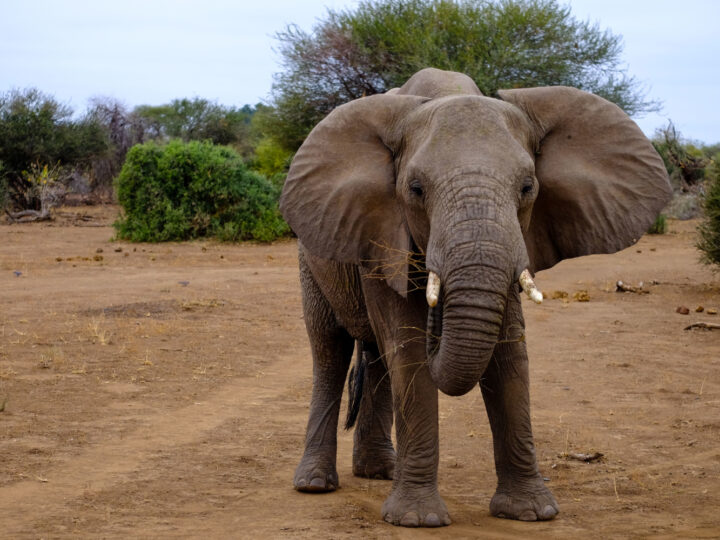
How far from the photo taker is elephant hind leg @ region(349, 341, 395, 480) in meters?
5.52

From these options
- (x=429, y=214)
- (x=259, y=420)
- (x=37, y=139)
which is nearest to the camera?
(x=429, y=214)

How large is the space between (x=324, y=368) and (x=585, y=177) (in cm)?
187

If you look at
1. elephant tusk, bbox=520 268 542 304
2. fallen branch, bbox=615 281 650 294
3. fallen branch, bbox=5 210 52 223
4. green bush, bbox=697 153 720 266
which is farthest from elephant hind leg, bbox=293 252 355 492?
fallen branch, bbox=5 210 52 223

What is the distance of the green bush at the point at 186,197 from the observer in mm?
20406

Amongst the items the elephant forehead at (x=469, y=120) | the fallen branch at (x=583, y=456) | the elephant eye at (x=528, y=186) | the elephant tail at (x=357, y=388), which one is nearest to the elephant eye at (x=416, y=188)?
the elephant forehead at (x=469, y=120)

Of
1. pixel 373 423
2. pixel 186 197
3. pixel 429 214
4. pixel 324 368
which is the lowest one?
pixel 373 423

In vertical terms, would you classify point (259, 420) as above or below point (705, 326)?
below

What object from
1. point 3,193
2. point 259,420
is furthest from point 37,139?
point 259,420

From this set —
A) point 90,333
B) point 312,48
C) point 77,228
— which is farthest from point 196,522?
point 312,48

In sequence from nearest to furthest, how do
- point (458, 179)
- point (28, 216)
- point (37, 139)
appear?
point (458, 179)
point (28, 216)
point (37, 139)

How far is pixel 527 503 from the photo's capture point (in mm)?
4492

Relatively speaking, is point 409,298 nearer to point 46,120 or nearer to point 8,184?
point 8,184

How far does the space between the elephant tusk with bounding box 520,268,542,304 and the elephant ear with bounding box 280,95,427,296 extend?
644 millimetres

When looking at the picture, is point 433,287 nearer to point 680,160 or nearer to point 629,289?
point 629,289
